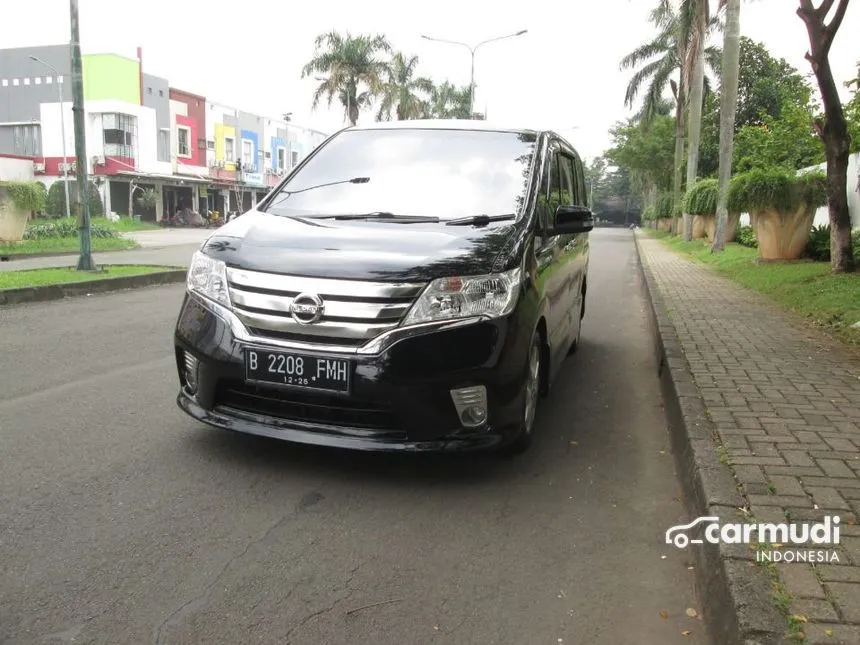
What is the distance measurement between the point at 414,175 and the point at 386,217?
54cm

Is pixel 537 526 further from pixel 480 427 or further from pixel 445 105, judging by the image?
pixel 445 105

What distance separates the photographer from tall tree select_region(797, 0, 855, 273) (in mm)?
9922

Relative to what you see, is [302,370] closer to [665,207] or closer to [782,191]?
[782,191]

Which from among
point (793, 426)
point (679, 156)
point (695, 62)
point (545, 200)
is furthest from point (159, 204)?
point (793, 426)

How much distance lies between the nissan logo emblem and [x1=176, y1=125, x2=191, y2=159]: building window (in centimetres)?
4610

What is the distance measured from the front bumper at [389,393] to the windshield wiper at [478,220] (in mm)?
733

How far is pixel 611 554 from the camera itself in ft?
10.2

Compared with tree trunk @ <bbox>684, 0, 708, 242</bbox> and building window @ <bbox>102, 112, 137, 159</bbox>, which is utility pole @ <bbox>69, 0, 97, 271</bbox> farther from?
building window @ <bbox>102, 112, 137, 159</bbox>

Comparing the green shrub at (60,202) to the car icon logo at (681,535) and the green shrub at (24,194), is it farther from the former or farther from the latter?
the car icon logo at (681,535)

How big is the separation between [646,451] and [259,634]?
108 inches

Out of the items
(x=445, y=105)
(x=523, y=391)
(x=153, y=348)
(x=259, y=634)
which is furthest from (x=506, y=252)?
(x=445, y=105)

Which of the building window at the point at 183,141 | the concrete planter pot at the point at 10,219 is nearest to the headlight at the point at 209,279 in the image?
the concrete planter pot at the point at 10,219

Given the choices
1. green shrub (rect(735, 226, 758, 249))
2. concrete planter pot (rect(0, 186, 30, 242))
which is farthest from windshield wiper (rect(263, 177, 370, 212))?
concrete planter pot (rect(0, 186, 30, 242))

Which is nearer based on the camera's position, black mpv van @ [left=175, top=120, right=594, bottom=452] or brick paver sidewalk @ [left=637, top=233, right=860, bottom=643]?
brick paver sidewalk @ [left=637, top=233, right=860, bottom=643]
